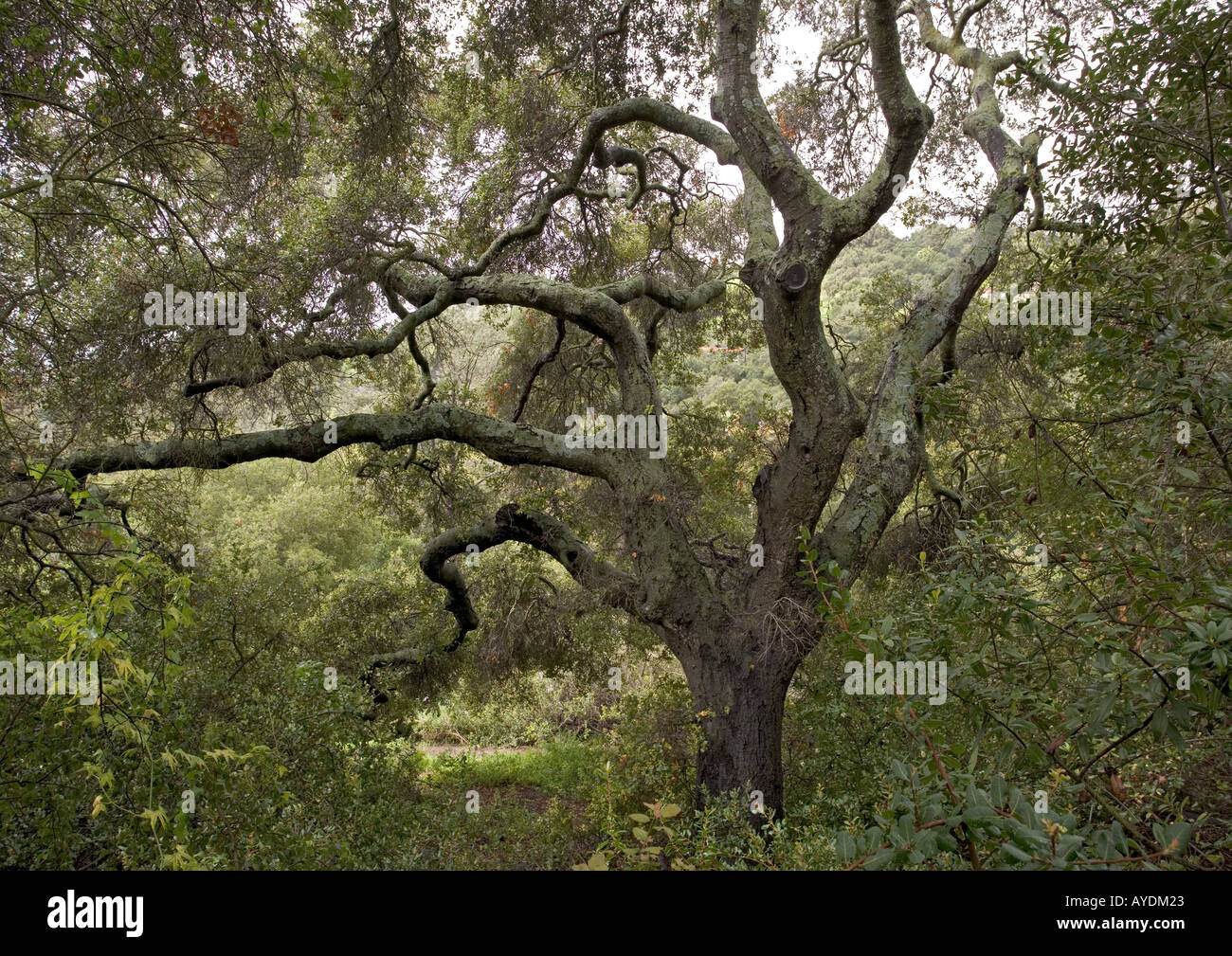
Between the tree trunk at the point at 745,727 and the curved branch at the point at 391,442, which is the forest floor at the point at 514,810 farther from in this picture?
the curved branch at the point at 391,442

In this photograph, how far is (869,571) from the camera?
9.12m

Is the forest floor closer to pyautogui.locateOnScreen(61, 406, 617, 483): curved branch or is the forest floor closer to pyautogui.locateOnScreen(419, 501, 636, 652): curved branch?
pyautogui.locateOnScreen(419, 501, 636, 652): curved branch

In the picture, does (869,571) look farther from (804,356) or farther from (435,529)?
(435,529)

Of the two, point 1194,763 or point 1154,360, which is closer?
point 1154,360

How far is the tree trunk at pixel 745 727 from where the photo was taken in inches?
203

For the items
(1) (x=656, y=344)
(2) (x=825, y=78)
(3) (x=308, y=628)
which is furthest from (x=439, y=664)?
(2) (x=825, y=78)

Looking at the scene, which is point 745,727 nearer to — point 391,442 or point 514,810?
point 391,442

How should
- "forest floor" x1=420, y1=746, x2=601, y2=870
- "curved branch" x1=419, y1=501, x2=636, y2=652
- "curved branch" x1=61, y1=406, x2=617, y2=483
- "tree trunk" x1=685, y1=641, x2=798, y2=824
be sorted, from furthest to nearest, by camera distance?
"forest floor" x1=420, y1=746, x2=601, y2=870 < "curved branch" x1=419, y1=501, x2=636, y2=652 < "curved branch" x1=61, y1=406, x2=617, y2=483 < "tree trunk" x1=685, y1=641, x2=798, y2=824

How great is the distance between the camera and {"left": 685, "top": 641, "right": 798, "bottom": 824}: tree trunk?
5.15 meters

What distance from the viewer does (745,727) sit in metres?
5.23

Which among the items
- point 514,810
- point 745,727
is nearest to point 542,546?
point 745,727

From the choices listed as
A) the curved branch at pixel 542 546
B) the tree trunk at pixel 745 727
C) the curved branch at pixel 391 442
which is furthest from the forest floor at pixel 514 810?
the curved branch at pixel 391 442

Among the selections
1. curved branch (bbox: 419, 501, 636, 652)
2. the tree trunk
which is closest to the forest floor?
the tree trunk

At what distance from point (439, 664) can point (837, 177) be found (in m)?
7.00
